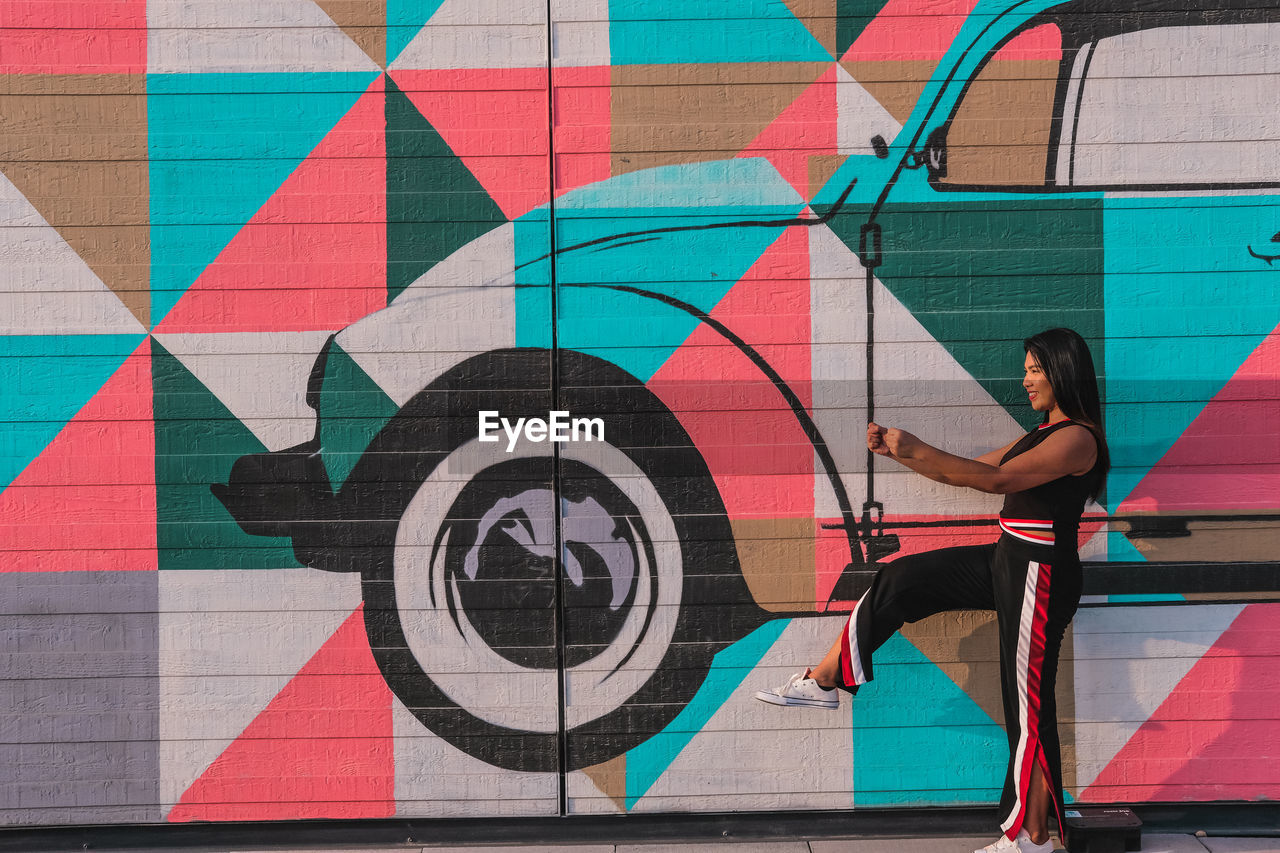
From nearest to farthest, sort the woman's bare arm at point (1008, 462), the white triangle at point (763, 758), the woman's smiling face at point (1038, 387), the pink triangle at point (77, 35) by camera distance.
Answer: the woman's bare arm at point (1008, 462), the woman's smiling face at point (1038, 387), the pink triangle at point (77, 35), the white triangle at point (763, 758)

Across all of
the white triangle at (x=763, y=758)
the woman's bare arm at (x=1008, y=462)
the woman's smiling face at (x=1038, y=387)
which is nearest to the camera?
the woman's bare arm at (x=1008, y=462)

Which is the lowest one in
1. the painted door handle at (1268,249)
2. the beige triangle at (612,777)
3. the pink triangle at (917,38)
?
the beige triangle at (612,777)

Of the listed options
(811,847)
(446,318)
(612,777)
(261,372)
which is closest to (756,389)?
(446,318)

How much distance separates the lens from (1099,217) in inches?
122

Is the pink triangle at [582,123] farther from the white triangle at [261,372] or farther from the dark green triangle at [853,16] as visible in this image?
the white triangle at [261,372]

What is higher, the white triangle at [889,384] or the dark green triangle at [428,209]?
the dark green triangle at [428,209]

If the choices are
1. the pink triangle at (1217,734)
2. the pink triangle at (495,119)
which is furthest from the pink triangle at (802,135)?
the pink triangle at (1217,734)

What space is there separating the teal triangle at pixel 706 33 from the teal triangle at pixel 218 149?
91cm

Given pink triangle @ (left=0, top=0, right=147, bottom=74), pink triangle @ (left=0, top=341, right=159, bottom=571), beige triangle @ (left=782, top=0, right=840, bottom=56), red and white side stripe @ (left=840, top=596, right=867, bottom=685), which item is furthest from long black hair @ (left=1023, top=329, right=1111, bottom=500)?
pink triangle @ (left=0, top=0, right=147, bottom=74)

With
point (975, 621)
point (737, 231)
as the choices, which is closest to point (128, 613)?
point (737, 231)

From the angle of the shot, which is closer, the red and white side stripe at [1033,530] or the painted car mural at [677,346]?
the red and white side stripe at [1033,530]

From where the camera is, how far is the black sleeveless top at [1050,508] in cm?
277

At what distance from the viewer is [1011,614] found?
282 centimetres

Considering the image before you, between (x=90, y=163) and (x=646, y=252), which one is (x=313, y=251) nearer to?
(x=90, y=163)
